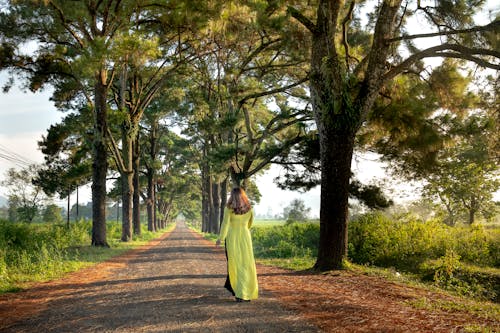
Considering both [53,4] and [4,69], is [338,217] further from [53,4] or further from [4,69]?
[4,69]

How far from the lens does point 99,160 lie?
751 inches

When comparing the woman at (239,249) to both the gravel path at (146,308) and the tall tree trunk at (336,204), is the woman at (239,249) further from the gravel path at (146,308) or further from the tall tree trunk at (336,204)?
the tall tree trunk at (336,204)

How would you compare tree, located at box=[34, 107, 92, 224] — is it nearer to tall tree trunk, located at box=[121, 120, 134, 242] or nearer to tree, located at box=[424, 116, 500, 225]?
tall tree trunk, located at box=[121, 120, 134, 242]

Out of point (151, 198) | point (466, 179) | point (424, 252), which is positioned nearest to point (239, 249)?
point (424, 252)

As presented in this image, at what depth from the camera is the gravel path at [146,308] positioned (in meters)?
5.43

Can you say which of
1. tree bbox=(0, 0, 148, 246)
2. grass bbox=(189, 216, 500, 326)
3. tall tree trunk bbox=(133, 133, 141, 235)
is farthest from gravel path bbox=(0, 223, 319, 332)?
tall tree trunk bbox=(133, 133, 141, 235)

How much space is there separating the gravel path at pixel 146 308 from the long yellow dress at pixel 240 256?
9.8 inches

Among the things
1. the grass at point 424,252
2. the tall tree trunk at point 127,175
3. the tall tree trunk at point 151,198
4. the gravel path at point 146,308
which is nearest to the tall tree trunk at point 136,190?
the tall tree trunk at point 127,175

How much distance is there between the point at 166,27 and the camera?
728 inches

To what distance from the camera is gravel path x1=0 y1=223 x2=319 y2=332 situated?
5.43 meters

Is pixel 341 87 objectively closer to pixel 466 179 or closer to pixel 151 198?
pixel 466 179

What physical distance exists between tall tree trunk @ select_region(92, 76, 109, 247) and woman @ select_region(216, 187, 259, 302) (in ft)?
A: 43.8

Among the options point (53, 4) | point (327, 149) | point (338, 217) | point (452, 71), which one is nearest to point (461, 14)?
point (452, 71)

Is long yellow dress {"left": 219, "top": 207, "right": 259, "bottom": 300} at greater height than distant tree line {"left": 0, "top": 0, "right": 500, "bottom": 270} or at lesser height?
lesser
